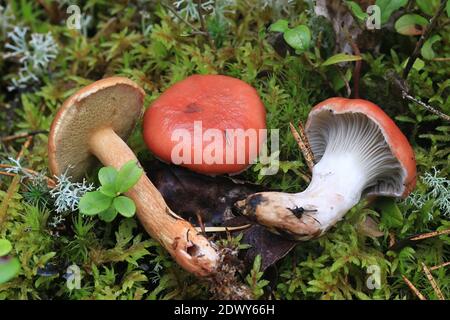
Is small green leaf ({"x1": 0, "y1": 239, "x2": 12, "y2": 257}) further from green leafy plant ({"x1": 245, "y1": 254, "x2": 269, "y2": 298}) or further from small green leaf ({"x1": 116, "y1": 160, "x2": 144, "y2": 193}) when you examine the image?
green leafy plant ({"x1": 245, "y1": 254, "x2": 269, "y2": 298})

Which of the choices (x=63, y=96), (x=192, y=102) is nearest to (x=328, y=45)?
(x=192, y=102)

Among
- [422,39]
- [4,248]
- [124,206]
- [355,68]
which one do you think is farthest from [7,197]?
[422,39]

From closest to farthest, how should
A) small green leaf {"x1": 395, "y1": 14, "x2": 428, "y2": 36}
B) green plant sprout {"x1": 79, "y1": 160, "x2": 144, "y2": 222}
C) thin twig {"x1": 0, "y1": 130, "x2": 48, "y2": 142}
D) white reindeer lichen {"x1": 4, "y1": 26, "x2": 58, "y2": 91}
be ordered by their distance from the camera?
A: green plant sprout {"x1": 79, "y1": 160, "x2": 144, "y2": 222}, small green leaf {"x1": 395, "y1": 14, "x2": 428, "y2": 36}, thin twig {"x1": 0, "y1": 130, "x2": 48, "y2": 142}, white reindeer lichen {"x1": 4, "y1": 26, "x2": 58, "y2": 91}

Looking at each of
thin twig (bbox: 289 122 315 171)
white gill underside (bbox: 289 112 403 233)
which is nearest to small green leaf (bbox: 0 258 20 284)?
white gill underside (bbox: 289 112 403 233)

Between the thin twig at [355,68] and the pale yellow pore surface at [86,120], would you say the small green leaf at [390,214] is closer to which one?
the thin twig at [355,68]

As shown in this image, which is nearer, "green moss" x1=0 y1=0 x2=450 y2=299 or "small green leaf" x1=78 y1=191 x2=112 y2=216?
"small green leaf" x1=78 y1=191 x2=112 y2=216

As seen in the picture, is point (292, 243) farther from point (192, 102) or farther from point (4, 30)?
point (4, 30)

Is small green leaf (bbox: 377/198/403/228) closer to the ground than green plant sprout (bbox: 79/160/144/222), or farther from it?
closer to the ground
